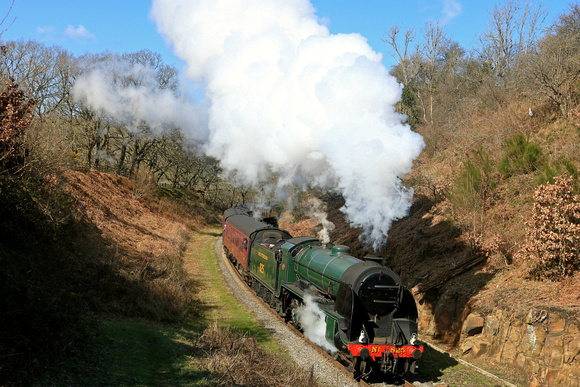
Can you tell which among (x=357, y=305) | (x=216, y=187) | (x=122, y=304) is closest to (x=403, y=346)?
(x=357, y=305)

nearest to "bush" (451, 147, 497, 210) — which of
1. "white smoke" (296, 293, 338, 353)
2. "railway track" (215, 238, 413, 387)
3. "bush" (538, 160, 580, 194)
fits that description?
"bush" (538, 160, 580, 194)

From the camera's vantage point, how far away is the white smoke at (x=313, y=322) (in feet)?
37.9

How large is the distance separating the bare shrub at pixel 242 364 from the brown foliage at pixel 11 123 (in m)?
7.43

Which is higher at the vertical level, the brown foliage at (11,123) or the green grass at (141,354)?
the brown foliage at (11,123)

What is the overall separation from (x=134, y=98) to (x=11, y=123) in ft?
56.7

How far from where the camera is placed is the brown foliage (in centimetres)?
1096

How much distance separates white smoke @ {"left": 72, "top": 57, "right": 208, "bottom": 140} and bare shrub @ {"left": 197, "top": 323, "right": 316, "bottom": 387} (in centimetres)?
1720

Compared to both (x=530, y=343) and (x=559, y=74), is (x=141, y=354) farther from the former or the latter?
(x=559, y=74)

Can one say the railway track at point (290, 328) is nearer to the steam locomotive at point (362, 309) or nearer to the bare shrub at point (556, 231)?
the steam locomotive at point (362, 309)

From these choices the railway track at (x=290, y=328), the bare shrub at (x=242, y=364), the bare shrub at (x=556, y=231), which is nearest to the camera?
the bare shrub at (x=242, y=364)

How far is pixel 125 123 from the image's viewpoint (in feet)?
109

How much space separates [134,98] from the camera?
27562mm

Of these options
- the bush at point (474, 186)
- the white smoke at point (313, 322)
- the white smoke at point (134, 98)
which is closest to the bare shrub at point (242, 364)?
the white smoke at point (313, 322)

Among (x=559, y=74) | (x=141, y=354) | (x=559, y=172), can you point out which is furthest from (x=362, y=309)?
(x=559, y=74)
